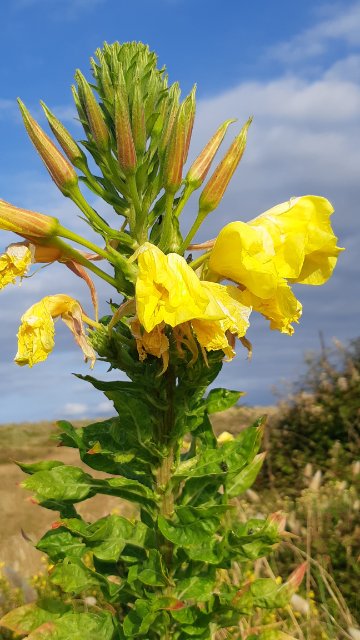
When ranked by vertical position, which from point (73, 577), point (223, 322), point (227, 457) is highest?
point (223, 322)

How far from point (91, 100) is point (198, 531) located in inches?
56.2

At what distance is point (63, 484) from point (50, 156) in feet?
3.56

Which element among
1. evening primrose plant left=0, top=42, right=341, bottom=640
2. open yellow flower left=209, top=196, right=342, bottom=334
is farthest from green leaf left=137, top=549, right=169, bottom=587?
open yellow flower left=209, top=196, right=342, bottom=334

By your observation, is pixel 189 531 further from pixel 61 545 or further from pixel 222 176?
pixel 222 176

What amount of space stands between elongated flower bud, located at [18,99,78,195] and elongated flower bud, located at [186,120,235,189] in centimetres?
38

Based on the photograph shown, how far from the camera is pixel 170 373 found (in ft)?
7.93

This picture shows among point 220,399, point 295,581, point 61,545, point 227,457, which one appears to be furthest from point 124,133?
point 295,581

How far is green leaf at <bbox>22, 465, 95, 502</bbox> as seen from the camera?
2.48m

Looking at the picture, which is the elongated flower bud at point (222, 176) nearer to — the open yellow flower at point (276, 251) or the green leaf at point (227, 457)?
the open yellow flower at point (276, 251)

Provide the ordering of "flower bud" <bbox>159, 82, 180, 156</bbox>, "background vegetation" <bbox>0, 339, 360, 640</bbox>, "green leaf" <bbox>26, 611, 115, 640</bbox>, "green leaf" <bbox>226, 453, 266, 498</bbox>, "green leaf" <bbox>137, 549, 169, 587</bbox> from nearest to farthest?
1. "flower bud" <bbox>159, 82, 180, 156</bbox>
2. "green leaf" <bbox>137, 549, 169, 587</bbox>
3. "green leaf" <bbox>26, 611, 115, 640</bbox>
4. "green leaf" <bbox>226, 453, 266, 498</bbox>
5. "background vegetation" <bbox>0, 339, 360, 640</bbox>

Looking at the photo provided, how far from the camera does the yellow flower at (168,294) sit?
202cm

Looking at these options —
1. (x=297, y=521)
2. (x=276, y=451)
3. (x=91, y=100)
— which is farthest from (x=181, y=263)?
(x=276, y=451)

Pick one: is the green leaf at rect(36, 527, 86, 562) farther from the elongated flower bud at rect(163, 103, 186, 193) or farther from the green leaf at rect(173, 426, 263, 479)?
the elongated flower bud at rect(163, 103, 186, 193)

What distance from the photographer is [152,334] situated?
2.16m
